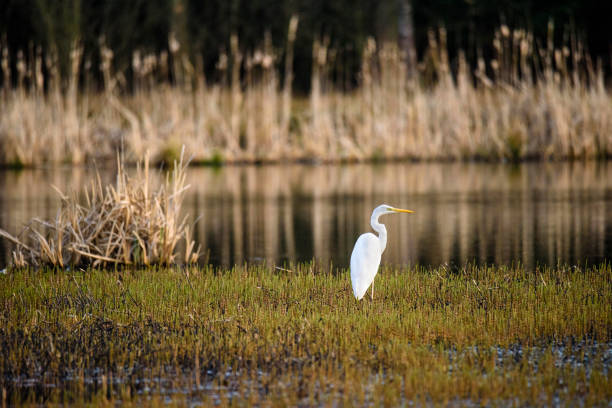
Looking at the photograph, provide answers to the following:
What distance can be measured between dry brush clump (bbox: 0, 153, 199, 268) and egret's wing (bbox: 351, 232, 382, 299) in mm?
2364

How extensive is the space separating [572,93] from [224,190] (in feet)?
25.2

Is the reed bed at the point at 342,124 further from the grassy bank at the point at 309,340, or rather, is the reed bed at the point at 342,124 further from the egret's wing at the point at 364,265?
the egret's wing at the point at 364,265

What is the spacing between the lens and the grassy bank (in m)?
4.32

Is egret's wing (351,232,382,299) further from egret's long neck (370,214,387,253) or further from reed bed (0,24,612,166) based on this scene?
reed bed (0,24,612,166)

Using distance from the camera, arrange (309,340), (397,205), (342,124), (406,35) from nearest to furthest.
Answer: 1. (309,340)
2. (397,205)
3. (342,124)
4. (406,35)

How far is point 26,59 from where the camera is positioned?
35.4 m

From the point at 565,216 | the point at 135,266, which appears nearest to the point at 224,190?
the point at 565,216

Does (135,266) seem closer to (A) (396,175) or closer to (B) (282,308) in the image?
(B) (282,308)

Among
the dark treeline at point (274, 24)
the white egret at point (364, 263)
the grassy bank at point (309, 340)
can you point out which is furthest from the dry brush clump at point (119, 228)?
the dark treeline at point (274, 24)

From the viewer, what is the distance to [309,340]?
5047 millimetres

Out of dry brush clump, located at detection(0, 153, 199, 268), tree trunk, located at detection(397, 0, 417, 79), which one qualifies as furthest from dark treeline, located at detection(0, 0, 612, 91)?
dry brush clump, located at detection(0, 153, 199, 268)

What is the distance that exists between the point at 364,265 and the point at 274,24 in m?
30.2

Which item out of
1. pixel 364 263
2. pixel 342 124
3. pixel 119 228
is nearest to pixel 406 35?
pixel 342 124

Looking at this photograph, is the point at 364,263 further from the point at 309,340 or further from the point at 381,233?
the point at 309,340
